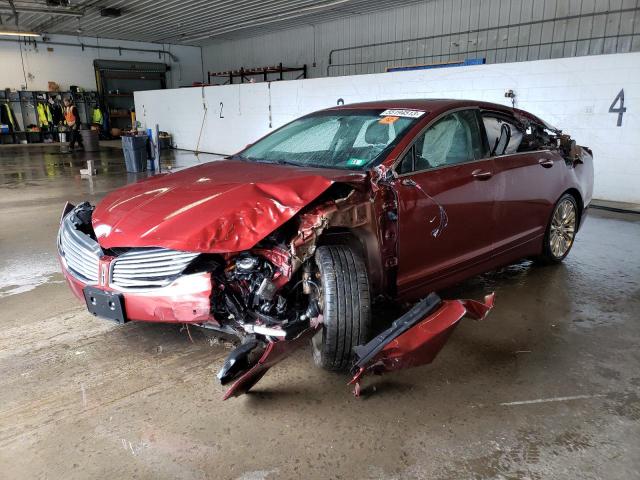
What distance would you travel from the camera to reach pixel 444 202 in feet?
10.0

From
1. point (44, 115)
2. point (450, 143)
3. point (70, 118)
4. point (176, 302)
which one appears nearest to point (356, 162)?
point (450, 143)

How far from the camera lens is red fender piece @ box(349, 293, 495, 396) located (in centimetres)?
228

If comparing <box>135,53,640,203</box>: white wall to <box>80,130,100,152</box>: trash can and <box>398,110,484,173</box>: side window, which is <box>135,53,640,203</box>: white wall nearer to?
<box>398,110,484,173</box>: side window

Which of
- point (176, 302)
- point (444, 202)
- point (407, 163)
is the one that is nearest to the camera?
point (176, 302)

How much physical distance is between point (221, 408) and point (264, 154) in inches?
74.7

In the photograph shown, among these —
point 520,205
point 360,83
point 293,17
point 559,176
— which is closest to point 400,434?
point 520,205

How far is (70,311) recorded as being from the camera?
356 centimetres

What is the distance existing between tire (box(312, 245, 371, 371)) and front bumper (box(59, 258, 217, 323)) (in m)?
0.56

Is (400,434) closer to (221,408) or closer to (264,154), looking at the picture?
(221,408)

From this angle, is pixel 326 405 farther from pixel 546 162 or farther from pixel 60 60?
pixel 60 60

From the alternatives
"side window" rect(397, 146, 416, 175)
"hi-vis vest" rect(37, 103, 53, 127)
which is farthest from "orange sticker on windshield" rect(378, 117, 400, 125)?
"hi-vis vest" rect(37, 103, 53, 127)

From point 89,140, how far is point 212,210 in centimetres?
1580

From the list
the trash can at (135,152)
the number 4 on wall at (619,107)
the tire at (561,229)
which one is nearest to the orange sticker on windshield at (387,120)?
the tire at (561,229)

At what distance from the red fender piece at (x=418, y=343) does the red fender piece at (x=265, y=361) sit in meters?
0.32
